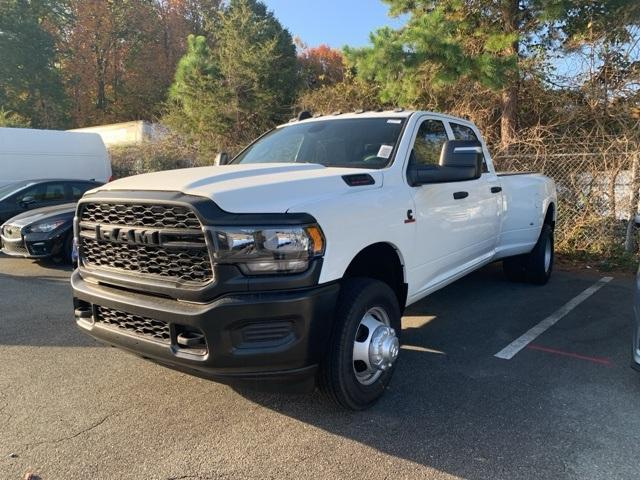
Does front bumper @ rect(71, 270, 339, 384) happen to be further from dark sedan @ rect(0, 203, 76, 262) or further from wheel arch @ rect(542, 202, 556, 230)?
dark sedan @ rect(0, 203, 76, 262)

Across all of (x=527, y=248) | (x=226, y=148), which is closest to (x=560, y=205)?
(x=527, y=248)

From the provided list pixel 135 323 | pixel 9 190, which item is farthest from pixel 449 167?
pixel 9 190

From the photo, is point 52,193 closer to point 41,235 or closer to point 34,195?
point 34,195

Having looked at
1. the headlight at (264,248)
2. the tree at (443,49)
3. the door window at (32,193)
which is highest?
the tree at (443,49)

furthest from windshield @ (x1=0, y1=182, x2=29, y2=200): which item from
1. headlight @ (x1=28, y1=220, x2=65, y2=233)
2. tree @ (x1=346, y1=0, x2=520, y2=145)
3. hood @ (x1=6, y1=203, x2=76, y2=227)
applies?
tree @ (x1=346, y1=0, x2=520, y2=145)

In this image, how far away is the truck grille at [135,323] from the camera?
2867 mm

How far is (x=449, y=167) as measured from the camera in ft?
12.5

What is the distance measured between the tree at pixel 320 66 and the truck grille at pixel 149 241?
56.0 feet

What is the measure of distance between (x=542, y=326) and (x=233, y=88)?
52.3 ft

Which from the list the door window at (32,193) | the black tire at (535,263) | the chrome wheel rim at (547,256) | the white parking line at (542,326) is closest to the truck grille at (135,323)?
the white parking line at (542,326)

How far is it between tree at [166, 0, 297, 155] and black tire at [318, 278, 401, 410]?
15.8 meters

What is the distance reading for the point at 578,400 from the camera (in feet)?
11.3

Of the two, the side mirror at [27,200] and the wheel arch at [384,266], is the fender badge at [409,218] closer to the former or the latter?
the wheel arch at [384,266]

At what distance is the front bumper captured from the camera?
8.59 feet
